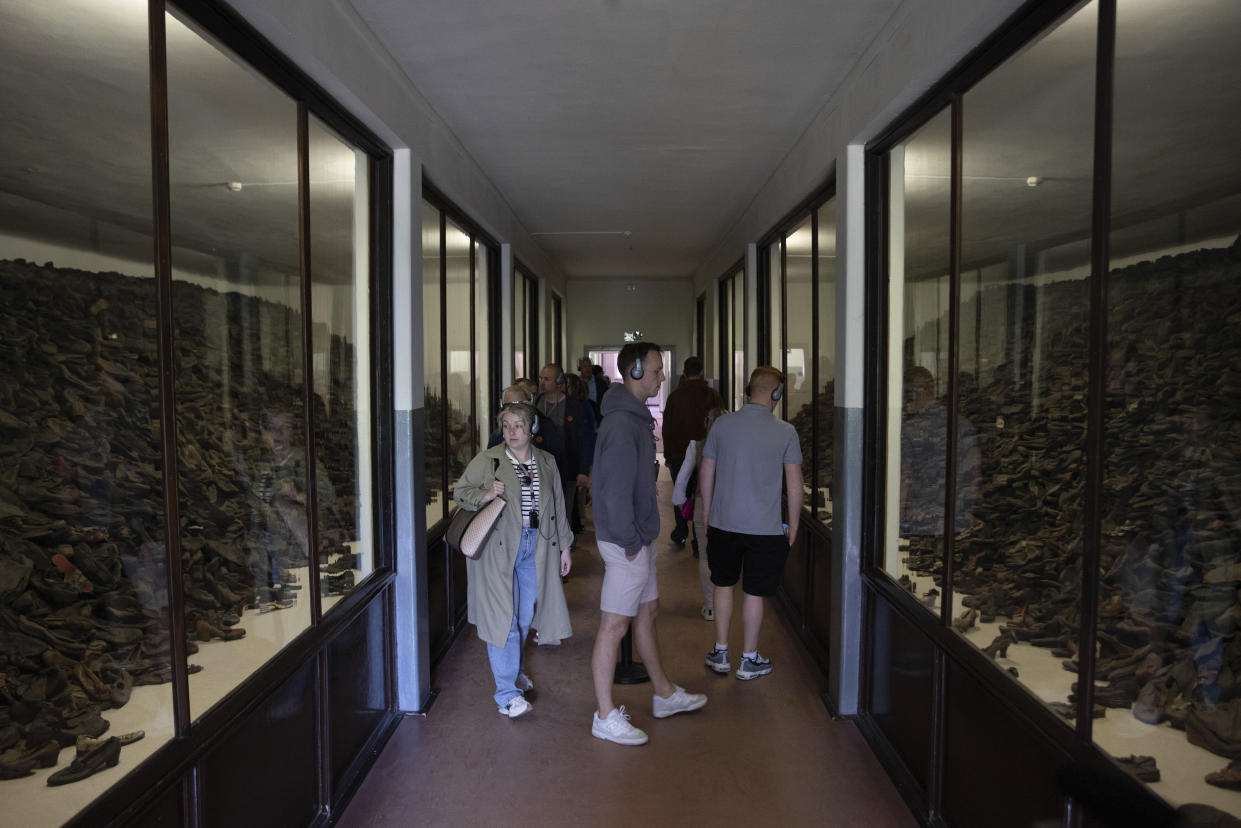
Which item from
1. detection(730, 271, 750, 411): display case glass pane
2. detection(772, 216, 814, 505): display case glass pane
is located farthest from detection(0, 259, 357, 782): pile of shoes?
detection(730, 271, 750, 411): display case glass pane

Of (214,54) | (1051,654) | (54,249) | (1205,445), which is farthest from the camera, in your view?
(214,54)

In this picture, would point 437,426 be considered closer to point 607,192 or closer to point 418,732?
point 418,732

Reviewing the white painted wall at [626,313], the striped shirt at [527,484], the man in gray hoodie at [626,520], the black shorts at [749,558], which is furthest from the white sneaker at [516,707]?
the white painted wall at [626,313]

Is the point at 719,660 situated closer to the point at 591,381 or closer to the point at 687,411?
the point at 687,411

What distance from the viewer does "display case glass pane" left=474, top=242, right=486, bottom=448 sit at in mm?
6934

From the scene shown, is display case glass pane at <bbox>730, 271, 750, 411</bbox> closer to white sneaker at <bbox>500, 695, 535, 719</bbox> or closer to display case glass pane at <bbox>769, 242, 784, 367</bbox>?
display case glass pane at <bbox>769, 242, 784, 367</bbox>

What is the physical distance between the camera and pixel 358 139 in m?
3.93

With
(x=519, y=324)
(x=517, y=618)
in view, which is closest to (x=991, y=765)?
(x=517, y=618)

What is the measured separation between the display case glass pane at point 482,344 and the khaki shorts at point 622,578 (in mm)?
3209

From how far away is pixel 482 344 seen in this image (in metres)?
7.21

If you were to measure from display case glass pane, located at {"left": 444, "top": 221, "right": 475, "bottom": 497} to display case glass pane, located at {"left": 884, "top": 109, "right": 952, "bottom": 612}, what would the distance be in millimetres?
2920

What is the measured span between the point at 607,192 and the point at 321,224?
13.7 ft

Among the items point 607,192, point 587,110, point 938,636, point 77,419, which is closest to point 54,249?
A: point 77,419

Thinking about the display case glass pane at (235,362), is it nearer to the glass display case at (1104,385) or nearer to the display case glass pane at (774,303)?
the glass display case at (1104,385)
